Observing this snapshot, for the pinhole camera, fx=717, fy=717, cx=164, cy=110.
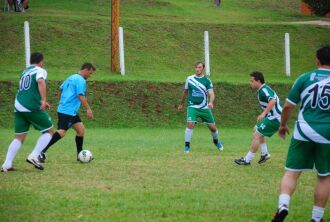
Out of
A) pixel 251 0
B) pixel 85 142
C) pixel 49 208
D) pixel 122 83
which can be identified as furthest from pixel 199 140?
A: pixel 251 0

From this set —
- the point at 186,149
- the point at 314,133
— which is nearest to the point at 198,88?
the point at 186,149

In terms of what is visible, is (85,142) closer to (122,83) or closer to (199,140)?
(199,140)

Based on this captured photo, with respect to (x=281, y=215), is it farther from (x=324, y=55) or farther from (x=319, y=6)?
(x=319, y=6)

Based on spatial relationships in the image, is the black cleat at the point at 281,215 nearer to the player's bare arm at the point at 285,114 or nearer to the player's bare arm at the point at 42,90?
the player's bare arm at the point at 285,114

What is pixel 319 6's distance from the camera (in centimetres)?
4419

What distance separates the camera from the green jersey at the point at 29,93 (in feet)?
39.8

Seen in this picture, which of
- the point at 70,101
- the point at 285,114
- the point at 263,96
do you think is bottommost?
the point at 70,101

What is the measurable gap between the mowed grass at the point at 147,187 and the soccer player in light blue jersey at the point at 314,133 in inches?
21.7

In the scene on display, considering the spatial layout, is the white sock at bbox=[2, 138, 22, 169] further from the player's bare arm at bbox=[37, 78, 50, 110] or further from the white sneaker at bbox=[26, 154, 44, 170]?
the player's bare arm at bbox=[37, 78, 50, 110]

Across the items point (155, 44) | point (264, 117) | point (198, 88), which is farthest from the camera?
point (155, 44)

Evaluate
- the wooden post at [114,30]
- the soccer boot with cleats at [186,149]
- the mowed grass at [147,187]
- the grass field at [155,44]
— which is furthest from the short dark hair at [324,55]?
the wooden post at [114,30]

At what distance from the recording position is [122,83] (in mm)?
25750

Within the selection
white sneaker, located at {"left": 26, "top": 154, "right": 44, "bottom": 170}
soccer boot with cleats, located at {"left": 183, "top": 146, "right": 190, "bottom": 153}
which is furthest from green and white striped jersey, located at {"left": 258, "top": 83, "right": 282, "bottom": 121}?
white sneaker, located at {"left": 26, "top": 154, "right": 44, "bottom": 170}

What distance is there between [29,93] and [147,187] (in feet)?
9.48
